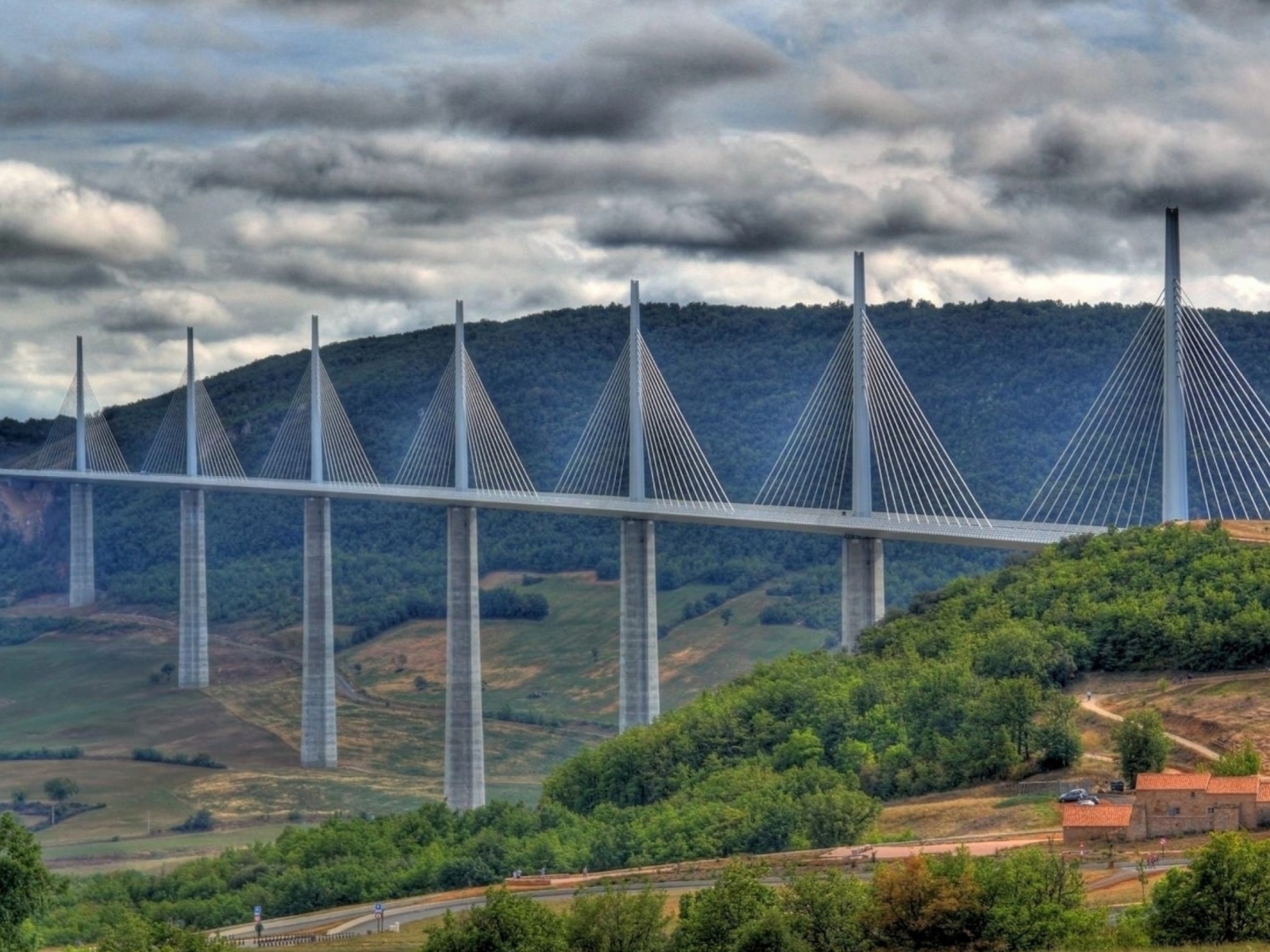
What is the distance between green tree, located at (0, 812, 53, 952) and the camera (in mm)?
33531

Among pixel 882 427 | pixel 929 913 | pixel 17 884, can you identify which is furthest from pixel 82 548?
pixel 929 913

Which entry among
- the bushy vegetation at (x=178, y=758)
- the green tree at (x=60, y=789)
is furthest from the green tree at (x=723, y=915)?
the bushy vegetation at (x=178, y=758)

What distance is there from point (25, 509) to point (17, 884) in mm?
114927

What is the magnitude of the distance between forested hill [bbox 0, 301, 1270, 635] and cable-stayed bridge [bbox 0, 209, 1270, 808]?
7.38 metres

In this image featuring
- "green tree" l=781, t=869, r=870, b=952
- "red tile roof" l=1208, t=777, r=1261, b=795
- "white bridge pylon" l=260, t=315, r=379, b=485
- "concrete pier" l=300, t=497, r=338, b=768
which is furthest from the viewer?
"white bridge pylon" l=260, t=315, r=379, b=485

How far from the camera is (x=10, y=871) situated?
33.6 m

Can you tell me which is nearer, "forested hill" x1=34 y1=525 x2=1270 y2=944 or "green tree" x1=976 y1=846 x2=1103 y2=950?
"green tree" x1=976 y1=846 x2=1103 y2=950

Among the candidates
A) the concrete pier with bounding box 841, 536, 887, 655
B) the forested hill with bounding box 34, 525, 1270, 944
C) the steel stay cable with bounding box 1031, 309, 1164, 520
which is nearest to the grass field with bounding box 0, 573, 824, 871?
the forested hill with bounding box 34, 525, 1270, 944

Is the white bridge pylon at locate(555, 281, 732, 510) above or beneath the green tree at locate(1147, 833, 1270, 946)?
above

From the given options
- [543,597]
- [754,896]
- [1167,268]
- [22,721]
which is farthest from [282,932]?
[543,597]

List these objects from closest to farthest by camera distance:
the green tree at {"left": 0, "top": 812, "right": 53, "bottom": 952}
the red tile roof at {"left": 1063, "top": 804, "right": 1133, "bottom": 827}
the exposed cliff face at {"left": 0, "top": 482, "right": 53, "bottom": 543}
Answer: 1. the green tree at {"left": 0, "top": 812, "right": 53, "bottom": 952}
2. the red tile roof at {"left": 1063, "top": 804, "right": 1133, "bottom": 827}
3. the exposed cliff face at {"left": 0, "top": 482, "right": 53, "bottom": 543}

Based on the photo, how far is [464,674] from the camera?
71.5 metres

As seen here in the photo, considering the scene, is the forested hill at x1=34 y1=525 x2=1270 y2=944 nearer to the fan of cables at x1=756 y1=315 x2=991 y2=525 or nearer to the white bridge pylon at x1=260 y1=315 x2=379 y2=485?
the fan of cables at x1=756 y1=315 x2=991 y2=525

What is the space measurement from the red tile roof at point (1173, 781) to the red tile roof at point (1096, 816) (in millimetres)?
547
